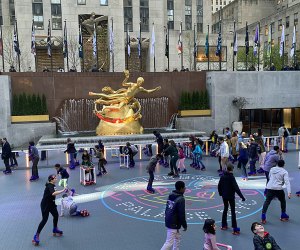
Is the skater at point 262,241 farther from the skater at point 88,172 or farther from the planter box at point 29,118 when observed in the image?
the planter box at point 29,118

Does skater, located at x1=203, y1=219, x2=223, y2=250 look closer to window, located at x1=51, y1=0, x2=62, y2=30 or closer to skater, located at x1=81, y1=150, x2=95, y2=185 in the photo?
skater, located at x1=81, y1=150, x2=95, y2=185

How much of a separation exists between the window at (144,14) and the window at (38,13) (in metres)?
13.4

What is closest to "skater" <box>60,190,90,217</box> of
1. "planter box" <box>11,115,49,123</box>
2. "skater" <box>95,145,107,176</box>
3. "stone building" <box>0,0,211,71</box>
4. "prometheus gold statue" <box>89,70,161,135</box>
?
"skater" <box>95,145,107,176</box>

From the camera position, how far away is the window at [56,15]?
43188 millimetres

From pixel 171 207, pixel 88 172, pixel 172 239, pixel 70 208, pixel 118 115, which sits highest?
pixel 118 115

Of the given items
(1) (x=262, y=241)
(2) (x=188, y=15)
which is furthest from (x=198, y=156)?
(2) (x=188, y=15)

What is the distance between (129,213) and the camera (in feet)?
31.3

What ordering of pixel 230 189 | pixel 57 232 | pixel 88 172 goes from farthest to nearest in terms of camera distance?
pixel 88 172 < pixel 57 232 < pixel 230 189

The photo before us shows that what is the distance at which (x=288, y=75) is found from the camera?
1085 inches

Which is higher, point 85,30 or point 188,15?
point 188,15

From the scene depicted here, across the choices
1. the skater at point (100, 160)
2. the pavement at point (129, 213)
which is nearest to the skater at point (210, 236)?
the pavement at point (129, 213)

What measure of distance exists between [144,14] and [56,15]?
12.1 metres

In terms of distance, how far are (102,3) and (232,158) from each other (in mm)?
33547

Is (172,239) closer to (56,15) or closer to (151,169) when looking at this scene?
(151,169)
